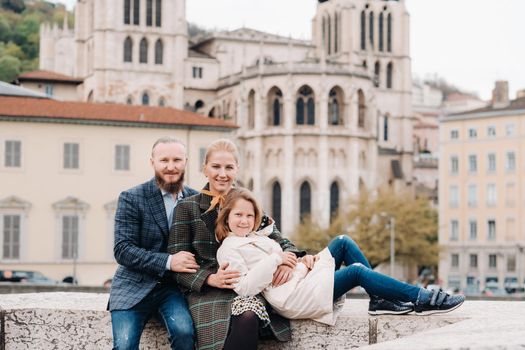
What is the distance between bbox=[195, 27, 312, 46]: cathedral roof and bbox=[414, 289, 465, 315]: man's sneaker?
85.6m

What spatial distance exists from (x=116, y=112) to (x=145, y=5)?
34787 mm

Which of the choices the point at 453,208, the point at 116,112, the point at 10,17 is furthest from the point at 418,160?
the point at 10,17

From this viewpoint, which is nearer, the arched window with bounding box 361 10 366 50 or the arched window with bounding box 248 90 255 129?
the arched window with bounding box 248 90 255 129

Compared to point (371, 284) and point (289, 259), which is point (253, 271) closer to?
point (289, 259)

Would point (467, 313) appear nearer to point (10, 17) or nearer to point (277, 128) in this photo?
point (277, 128)

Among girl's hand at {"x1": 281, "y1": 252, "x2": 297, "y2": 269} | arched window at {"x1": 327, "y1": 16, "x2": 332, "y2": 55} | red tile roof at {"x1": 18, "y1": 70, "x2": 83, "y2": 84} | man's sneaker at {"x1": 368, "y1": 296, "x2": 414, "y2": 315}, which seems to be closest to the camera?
girl's hand at {"x1": 281, "y1": 252, "x2": 297, "y2": 269}

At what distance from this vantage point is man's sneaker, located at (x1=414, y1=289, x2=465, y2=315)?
8.28 m

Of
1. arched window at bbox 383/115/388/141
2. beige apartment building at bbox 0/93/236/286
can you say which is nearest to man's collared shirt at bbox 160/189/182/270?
beige apartment building at bbox 0/93/236/286

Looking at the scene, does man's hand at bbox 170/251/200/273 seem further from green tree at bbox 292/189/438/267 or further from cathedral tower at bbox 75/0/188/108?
cathedral tower at bbox 75/0/188/108

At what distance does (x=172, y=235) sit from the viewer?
27.6 ft

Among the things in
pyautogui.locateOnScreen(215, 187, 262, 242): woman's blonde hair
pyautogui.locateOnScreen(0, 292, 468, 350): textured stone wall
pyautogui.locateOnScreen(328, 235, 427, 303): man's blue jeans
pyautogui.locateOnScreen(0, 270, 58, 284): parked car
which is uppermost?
pyautogui.locateOnScreen(215, 187, 262, 242): woman's blonde hair

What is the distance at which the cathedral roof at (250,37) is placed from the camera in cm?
9419

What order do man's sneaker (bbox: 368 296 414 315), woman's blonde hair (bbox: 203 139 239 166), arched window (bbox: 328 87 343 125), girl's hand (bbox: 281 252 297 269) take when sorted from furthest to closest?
arched window (bbox: 328 87 343 125), woman's blonde hair (bbox: 203 139 239 166), man's sneaker (bbox: 368 296 414 315), girl's hand (bbox: 281 252 297 269)

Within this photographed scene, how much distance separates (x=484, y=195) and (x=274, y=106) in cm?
1502
